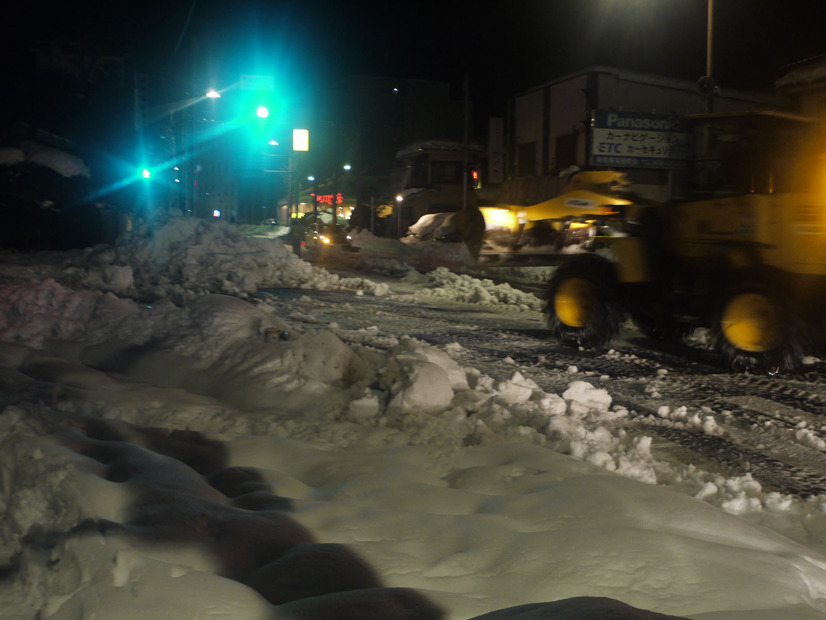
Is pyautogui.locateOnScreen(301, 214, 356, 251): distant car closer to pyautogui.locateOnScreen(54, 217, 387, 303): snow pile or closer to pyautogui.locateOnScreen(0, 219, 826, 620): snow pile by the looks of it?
A: pyautogui.locateOnScreen(54, 217, 387, 303): snow pile

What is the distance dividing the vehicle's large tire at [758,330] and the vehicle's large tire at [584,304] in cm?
156

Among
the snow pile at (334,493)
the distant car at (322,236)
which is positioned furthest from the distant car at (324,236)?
the snow pile at (334,493)

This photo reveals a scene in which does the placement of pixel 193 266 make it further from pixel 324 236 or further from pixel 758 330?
pixel 324 236

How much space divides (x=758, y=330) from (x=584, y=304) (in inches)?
91.0

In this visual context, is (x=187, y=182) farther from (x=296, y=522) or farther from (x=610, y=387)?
(x=296, y=522)

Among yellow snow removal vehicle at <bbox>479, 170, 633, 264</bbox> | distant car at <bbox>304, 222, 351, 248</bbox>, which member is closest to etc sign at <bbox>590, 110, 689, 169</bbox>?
yellow snow removal vehicle at <bbox>479, 170, 633, 264</bbox>

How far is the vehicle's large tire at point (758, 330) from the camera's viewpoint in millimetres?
7676

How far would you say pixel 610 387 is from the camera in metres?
7.59

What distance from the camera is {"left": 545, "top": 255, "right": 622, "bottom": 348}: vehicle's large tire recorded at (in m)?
9.53

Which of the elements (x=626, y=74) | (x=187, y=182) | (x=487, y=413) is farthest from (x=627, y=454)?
(x=626, y=74)

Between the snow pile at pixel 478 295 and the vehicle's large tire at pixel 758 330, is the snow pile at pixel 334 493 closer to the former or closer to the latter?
the vehicle's large tire at pixel 758 330

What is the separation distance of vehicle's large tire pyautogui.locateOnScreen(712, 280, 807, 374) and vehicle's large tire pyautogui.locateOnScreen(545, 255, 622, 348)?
1562 millimetres

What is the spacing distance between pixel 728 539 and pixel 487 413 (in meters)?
2.45

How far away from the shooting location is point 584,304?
9703 mm
